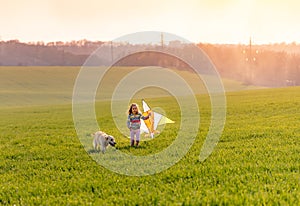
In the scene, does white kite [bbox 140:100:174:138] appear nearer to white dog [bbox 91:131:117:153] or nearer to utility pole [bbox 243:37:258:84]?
Result: white dog [bbox 91:131:117:153]

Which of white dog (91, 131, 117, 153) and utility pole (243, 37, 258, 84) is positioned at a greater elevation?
utility pole (243, 37, 258, 84)

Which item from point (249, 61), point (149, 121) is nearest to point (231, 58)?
point (249, 61)

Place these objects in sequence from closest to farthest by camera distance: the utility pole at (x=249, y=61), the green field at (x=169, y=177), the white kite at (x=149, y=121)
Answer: the green field at (x=169, y=177), the white kite at (x=149, y=121), the utility pole at (x=249, y=61)

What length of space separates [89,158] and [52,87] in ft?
308

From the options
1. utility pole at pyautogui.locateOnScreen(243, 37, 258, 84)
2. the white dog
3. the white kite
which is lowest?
the white dog

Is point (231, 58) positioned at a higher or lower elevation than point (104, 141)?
higher

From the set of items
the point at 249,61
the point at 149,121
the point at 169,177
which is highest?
the point at 249,61

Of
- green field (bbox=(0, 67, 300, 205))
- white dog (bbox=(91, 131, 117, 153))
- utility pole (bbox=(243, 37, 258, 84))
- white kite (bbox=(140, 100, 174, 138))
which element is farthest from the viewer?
utility pole (bbox=(243, 37, 258, 84))

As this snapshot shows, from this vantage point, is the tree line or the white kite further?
the tree line

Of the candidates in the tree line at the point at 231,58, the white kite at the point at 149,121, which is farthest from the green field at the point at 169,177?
the tree line at the point at 231,58

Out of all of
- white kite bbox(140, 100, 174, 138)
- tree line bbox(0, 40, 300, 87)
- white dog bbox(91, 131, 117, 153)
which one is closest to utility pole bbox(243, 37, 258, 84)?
tree line bbox(0, 40, 300, 87)

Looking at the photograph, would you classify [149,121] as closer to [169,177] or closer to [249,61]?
[169,177]

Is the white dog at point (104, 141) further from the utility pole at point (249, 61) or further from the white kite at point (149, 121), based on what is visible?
the utility pole at point (249, 61)

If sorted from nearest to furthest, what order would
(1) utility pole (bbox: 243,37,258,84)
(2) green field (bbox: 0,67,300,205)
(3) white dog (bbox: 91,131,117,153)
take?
(2) green field (bbox: 0,67,300,205)
(3) white dog (bbox: 91,131,117,153)
(1) utility pole (bbox: 243,37,258,84)
